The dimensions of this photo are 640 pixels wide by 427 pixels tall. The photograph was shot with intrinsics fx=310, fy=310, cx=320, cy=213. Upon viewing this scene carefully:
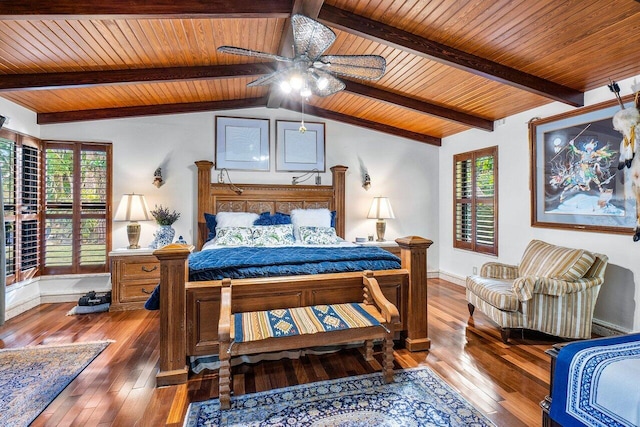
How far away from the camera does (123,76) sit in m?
3.21

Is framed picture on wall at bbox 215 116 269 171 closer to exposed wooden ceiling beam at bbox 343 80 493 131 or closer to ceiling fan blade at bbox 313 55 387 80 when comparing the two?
exposed wooden ceiling beam at bbox 343 80 493 131

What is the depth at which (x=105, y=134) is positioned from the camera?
4305 millimetres

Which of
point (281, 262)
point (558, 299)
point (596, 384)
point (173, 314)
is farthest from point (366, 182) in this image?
point (596, 384)

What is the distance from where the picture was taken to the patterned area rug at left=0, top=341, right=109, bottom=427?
1.93 metres

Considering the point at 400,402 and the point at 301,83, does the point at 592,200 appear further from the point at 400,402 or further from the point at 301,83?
the point at 301,83

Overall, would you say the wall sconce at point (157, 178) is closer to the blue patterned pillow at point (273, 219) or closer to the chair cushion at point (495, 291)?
the blue patterned pillow at point (273, 219)

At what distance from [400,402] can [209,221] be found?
3.34 meters

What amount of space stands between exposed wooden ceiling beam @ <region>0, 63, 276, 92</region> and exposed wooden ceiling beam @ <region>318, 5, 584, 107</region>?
4.23ft

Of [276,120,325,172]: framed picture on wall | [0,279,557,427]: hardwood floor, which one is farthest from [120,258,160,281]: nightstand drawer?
[276,120,325,172]: framed picture on wall

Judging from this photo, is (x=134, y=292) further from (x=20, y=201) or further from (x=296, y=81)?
(x=296, y=81)

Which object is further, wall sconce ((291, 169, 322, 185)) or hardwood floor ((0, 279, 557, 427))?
wall sconce ((291, 169, 322, 185))

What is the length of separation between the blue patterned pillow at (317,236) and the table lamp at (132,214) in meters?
2.11

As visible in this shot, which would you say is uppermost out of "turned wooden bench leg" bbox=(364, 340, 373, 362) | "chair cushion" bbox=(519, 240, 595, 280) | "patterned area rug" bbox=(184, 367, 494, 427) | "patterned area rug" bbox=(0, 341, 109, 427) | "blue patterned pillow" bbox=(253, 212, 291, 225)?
"blue patterned pillow" bbox=(253, 212, 291, 225)

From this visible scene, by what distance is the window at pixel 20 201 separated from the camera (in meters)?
3.47
